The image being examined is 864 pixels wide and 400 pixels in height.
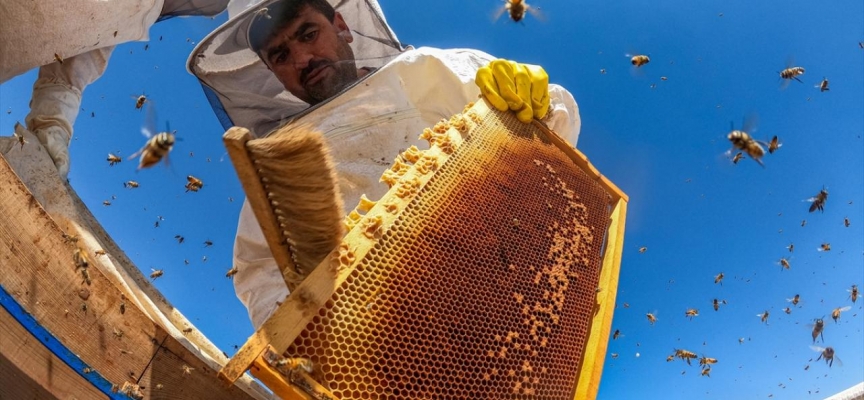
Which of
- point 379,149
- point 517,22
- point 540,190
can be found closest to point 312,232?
point 540,190

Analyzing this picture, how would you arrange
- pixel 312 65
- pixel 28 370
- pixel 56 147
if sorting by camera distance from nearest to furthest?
pixel 28 370, pixel 56 147, pixel 312 65

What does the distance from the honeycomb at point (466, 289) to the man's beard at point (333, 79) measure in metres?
2.02

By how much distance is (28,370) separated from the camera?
1614 millimetres

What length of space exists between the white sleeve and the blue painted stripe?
2.47 meters

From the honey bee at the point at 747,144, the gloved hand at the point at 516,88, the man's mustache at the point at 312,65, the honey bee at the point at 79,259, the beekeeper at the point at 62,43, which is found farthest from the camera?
the man's mustache at the point at 312,65

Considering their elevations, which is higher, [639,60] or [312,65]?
[639,60]

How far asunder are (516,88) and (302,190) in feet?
8.01

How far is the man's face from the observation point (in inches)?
189

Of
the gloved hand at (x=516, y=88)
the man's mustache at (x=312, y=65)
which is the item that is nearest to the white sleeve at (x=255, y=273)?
the man's mustache at (x=312, y=65)

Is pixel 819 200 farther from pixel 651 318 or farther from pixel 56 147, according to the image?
pixel 56 147

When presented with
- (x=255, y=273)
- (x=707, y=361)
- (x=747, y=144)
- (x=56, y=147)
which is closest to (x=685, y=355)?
(x=707, y=361)

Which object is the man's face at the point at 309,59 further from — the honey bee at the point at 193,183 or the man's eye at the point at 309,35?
the honey bee at the point at 193,183

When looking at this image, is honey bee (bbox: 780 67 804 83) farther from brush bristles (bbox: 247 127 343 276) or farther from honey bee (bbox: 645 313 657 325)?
brush bristles (bbox: 247 127 343 276)

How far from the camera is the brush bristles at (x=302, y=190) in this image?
1.79 metres
